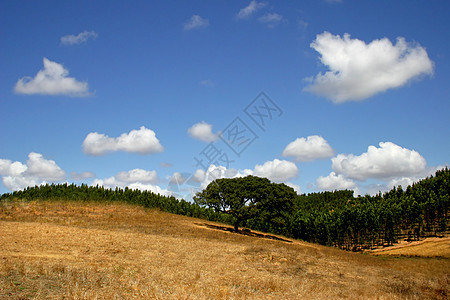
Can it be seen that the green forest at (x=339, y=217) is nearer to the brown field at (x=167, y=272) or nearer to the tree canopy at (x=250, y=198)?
the tree canopy at (x=250, y=198)

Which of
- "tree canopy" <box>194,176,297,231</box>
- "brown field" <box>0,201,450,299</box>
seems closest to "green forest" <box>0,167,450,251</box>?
"tree canopy" <box>194,176,297,231</box>

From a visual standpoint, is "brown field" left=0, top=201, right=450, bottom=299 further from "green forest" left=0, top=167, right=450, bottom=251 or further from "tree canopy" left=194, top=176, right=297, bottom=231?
"green forest" left=0, top=167, right=450, bottom=251

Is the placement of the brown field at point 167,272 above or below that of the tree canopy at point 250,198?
below

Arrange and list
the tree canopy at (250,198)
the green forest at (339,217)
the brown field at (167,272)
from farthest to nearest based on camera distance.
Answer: the green forest at (339,217)
the tree canopy at (250,198)
the brown field at (167,272)

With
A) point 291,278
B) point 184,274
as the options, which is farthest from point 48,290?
point 291,278

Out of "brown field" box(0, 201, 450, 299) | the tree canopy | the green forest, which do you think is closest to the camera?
"brown field" box(0, 201, 450, 299)

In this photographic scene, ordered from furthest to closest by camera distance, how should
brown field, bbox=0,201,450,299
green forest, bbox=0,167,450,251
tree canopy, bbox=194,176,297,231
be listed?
green forest, bbox=0,167,450,251 < tree canopy, bbox=194,176,297,231 < brown field, bbox=0,201,450,299

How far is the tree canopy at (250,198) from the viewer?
5612 cm

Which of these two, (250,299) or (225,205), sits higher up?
(225,205)

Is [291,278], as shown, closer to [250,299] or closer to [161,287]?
[250,299]

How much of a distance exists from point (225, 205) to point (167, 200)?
146ft

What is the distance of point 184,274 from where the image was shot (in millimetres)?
21688

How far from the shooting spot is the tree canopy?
56125mm

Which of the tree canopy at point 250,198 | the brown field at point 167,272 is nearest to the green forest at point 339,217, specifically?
the tree canopy at point 250,198
